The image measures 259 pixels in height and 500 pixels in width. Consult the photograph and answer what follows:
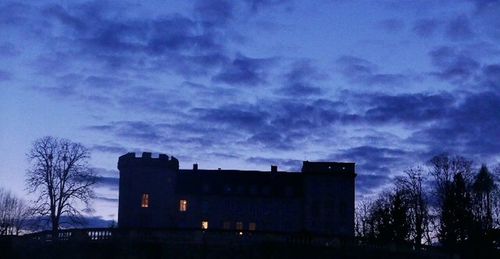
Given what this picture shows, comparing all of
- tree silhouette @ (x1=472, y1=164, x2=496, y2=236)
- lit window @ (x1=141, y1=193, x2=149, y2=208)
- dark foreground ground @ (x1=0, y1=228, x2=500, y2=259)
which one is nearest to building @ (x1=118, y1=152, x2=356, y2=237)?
lit window @ (x1=141, y1=193, x2=149, y2=208)

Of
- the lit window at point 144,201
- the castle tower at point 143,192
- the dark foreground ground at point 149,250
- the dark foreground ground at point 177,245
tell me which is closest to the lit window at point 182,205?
the castle tower at point 143,192

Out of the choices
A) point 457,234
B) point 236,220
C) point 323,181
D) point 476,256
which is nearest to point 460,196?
point 457,234

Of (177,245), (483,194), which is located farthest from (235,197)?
(177,245)

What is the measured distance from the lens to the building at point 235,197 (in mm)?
89188

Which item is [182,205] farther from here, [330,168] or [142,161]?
[330,168]

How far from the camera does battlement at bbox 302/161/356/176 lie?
90562 millimetres

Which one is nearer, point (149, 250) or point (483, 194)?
point (149, 250)

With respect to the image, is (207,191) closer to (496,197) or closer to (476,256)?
(496,197)

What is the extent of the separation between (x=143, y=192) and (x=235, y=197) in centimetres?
1225

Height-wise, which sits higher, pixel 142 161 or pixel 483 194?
pixel 142 161

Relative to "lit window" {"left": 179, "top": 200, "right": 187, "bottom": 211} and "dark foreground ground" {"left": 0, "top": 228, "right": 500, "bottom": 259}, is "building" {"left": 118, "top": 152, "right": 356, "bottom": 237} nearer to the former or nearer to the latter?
"lit window" {"left": 179, "top": 200, "right": 187, "bottom": 211}

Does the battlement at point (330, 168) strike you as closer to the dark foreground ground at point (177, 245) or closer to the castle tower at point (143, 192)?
the castle tower at point (143, 192)

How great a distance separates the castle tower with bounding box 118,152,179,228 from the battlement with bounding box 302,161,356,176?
17.5 m

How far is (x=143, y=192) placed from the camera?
89.1 m
